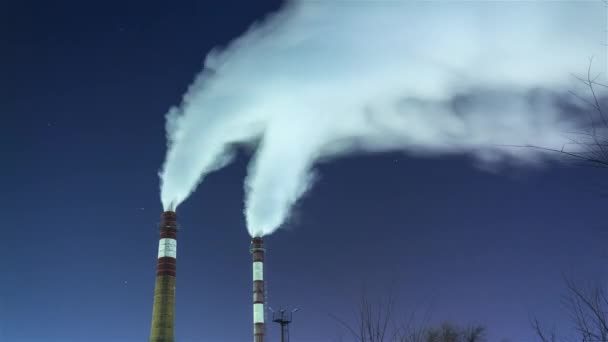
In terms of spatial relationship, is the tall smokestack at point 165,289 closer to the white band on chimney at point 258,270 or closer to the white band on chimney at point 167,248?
the white band on chimney at point 167,248

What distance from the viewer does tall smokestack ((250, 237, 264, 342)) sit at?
182ft

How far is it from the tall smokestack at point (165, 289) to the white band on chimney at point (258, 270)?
13.6 meters

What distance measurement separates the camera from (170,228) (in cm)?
4797

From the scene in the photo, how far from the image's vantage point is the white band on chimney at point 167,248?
46.2 m

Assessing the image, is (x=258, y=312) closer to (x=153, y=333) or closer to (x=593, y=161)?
(x=153, y=333)

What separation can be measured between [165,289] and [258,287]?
1494 centimetres

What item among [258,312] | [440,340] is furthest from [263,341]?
[440,340]

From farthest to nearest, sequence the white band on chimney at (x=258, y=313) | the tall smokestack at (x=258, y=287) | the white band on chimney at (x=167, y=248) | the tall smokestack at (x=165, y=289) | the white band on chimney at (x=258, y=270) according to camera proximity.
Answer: the white band on chimney at (x=258, y=270) < the white band on chimney at (x=258, y=313) < the tall smokestack at (x=258, y=287) < the white band on chimney at (x=167, y=248) < the tall smokestack at (x=165, y=289)

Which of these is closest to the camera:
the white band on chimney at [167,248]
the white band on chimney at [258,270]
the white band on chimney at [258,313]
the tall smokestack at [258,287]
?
the white band on chimney at [167,248]

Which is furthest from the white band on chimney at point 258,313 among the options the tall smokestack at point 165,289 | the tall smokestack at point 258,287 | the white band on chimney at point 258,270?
the tall smokestack at point 165,289

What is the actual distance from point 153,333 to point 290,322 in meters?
17.9

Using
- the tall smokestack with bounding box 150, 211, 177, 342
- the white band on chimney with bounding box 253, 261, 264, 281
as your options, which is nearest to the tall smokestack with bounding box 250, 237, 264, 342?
the white band on chimney with bounding box 253, 261, 264, 281

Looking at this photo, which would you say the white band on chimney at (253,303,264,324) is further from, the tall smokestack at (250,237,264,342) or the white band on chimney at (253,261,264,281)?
the white band on chimney at (253,261,264,281)

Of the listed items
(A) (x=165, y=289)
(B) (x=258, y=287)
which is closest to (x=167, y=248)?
(A) (x=165, y=289)
